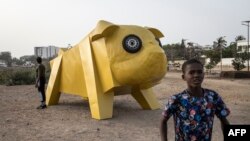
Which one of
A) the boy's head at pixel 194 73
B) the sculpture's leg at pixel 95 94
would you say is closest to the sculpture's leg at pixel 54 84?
the sculpture's leg at pixel 95 94

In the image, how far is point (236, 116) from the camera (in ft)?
35.8

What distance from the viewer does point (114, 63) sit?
394 inches

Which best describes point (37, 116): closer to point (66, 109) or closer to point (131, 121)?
point (66, 109)

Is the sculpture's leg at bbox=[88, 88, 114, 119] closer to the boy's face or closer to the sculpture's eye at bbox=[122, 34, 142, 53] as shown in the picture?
the sculpture's eye at bbox=[122, 34, 142, 53]

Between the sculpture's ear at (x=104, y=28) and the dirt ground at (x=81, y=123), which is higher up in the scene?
the sculpture's ear at (x=104, y=28)

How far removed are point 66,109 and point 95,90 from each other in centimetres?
283

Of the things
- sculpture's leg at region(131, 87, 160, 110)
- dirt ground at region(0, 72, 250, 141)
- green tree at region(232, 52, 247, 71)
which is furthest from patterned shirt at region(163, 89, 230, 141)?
green tree at region(232, 52, 247, 71)

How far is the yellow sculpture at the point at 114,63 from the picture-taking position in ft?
32.0

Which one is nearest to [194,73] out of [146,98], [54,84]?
[146,98]

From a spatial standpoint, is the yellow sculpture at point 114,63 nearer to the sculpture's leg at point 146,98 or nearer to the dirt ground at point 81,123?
the sculpture's leg at point 146,98

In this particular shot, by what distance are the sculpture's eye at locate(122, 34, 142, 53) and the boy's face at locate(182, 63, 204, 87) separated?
6535 mm

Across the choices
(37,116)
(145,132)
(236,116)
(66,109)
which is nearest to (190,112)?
(145,132)

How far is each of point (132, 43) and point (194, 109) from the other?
→ 22.4 feet

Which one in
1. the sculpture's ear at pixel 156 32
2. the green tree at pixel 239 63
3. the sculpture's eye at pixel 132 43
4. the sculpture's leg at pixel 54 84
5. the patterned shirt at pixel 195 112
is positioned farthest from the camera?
the green tree at pixel 239 63
